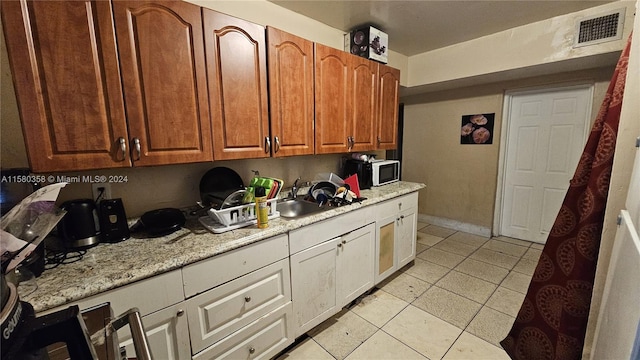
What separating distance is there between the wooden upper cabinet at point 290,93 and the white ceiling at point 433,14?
1.74 feet

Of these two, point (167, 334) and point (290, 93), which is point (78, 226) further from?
point (290, 93)

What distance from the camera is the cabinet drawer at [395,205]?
2133 millimetres

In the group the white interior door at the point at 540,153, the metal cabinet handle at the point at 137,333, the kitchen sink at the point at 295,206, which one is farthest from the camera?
the white interior door at the point at 540,153

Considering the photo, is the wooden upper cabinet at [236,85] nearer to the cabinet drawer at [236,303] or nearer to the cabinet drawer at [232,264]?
the cabinet drawer at [232,264]

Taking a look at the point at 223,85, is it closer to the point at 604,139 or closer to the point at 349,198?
the point at 349,198

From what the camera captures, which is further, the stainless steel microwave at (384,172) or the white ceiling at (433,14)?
the stainless steel microwave at (384,172)

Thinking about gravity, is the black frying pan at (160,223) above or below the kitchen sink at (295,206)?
above

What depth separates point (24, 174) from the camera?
1.05m

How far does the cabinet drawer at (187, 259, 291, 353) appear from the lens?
1196mm

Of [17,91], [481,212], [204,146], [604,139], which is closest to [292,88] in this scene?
[204,146]

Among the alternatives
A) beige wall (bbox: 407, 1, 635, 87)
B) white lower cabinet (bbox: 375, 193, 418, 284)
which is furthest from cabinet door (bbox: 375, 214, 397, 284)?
beige wall (bbox: 407, 1, 635, 87)

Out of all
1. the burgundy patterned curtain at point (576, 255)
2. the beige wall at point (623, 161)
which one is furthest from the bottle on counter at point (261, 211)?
the burgundy patterned curtain at point (576, 255)

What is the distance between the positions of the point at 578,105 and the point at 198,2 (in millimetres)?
3843

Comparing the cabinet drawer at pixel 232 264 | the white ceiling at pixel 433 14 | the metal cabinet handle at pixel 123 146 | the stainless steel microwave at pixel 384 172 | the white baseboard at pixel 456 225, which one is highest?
the white ceiling at pixel 433 14
